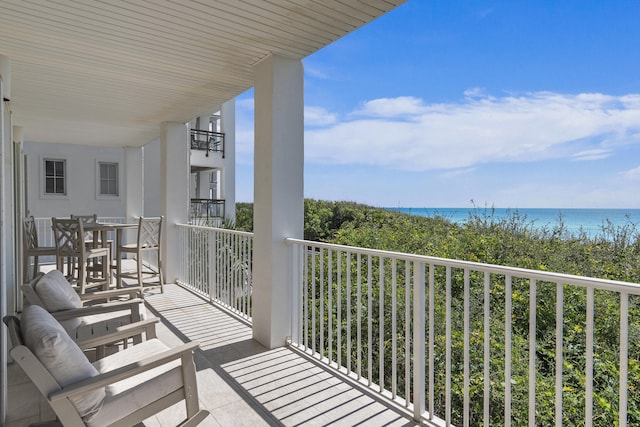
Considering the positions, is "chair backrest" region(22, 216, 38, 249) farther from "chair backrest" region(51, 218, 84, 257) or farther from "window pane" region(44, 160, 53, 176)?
"window pane" region(44, 160, 53, 176)

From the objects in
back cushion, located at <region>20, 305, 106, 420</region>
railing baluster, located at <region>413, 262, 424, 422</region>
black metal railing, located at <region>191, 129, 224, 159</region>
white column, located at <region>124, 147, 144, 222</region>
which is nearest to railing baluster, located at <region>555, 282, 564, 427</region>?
railing baluster, located at <region>413, 262, 424, 422</region>

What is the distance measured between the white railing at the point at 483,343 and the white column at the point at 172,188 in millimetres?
3263

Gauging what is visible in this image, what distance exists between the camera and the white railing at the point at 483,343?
1.97 metres

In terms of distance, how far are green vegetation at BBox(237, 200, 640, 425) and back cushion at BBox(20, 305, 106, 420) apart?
1.79m

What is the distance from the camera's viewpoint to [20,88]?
495cm

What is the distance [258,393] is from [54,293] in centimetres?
152

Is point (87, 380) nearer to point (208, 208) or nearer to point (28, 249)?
point (28, 249)

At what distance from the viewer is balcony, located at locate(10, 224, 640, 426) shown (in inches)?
83.9

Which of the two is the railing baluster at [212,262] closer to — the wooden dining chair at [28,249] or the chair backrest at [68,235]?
the chair backrest at [68,235]

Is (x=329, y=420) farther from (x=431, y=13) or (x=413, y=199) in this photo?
(x=413, y=199)

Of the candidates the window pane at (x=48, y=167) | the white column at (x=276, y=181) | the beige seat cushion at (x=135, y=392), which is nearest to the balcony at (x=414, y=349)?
the white column at (x=276, y=181)

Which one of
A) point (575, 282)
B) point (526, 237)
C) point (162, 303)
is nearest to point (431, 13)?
point (526, 237)

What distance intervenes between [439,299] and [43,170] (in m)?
10.3

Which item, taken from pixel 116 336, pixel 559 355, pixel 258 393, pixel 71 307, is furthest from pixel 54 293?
pixel 559 355
